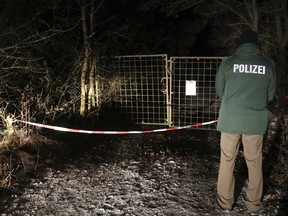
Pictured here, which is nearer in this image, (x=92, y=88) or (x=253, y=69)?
(x=253, y=69)

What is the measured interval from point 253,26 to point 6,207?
5483mm

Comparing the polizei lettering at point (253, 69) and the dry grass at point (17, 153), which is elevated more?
the polizei lettering at point (253, 69)

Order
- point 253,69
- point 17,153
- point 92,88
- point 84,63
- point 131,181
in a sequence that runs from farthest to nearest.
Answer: point 92,88
point 84,63
point 17,153
point 131,181
point 253,69

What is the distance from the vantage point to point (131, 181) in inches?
185

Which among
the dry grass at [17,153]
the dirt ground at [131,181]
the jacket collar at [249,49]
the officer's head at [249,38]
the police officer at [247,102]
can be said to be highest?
the officer's head at [249,38]

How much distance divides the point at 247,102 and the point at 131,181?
2074mm

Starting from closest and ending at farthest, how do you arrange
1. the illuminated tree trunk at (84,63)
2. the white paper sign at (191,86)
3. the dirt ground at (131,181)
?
the dirt ground at (131,181) → the white paper sign at (191,86) → the illuminated tree trunk at (84,63)

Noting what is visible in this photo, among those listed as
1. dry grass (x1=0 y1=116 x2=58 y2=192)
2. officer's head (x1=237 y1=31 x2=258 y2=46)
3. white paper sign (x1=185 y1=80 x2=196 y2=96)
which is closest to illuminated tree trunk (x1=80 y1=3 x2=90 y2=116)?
dry grass (x1=0 y1=116 x2=58 y2=192)

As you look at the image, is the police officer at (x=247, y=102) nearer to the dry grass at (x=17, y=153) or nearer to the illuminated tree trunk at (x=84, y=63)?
the dry grass at (x=17, y=153)

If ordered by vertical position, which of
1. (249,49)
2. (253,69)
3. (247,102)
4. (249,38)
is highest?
(249,38)

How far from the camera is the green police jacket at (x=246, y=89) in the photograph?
11.1 ft

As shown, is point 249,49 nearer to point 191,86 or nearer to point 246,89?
point 246,89

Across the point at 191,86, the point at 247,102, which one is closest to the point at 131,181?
the point at 247,102

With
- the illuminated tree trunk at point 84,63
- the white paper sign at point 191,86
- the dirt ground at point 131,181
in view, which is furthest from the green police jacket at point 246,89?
the illuminated tree trunk at point 84,63
